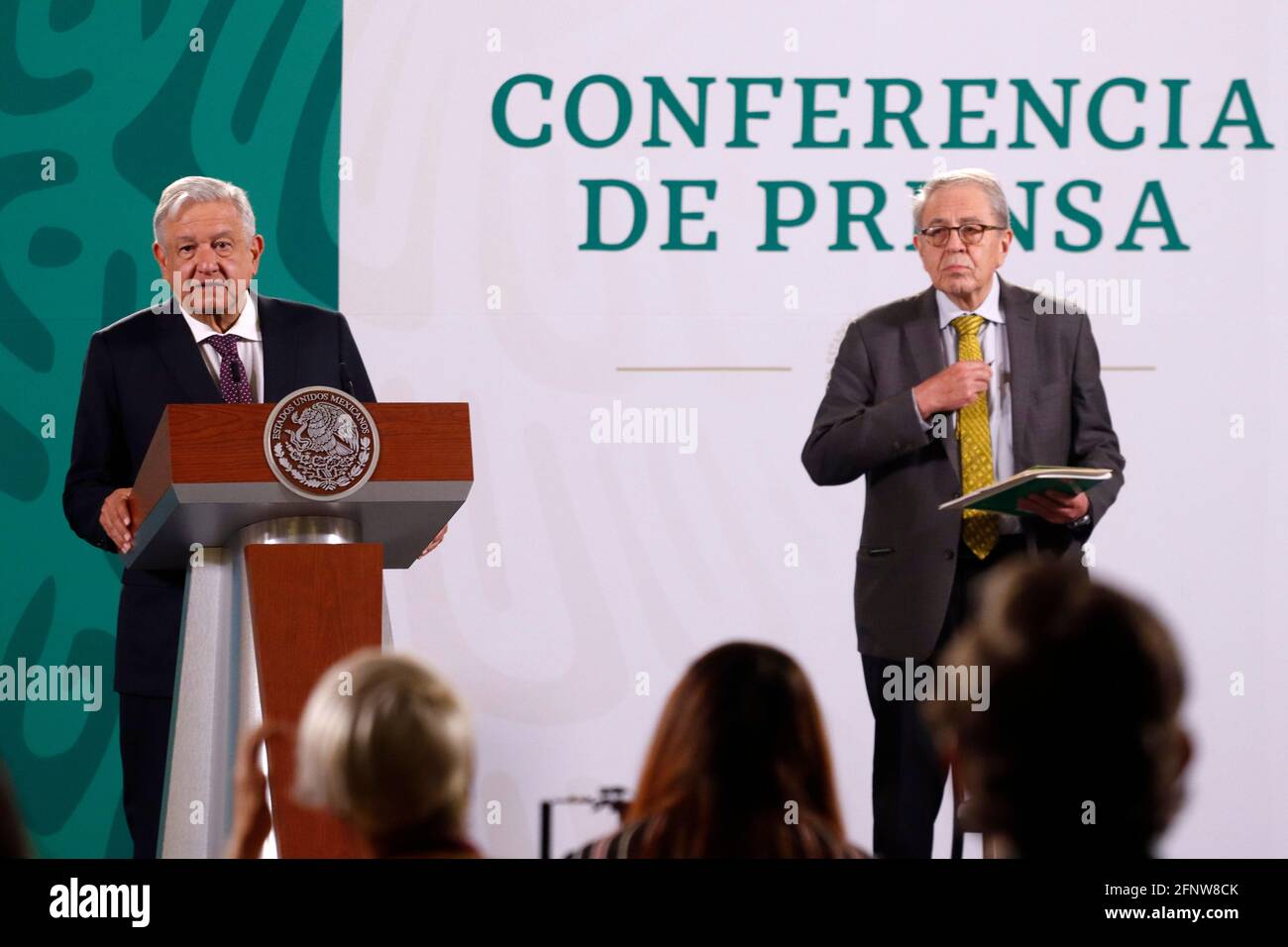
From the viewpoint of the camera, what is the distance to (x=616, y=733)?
4699 millimetres

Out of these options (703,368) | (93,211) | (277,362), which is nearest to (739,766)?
(277,362)

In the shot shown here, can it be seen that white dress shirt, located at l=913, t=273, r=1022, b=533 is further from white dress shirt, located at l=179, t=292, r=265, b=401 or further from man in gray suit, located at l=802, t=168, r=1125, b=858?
white dress shirt, located at l=179, t=292, r=265, b=401

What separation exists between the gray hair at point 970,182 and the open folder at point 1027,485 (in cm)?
88

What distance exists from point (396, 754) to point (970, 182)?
3226mm

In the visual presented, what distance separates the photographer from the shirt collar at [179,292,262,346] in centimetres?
356

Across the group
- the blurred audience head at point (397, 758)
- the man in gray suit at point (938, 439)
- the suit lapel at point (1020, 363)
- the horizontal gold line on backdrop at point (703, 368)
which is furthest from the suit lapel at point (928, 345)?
the blurred audience head at point (397, 758)

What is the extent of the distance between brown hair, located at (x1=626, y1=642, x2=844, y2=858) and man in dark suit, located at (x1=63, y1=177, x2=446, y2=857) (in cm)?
157

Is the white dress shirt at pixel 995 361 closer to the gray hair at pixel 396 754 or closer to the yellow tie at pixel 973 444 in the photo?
the yellow tie at pixel 973 444

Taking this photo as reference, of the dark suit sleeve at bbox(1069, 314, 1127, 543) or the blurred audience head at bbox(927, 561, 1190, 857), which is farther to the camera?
the dark suit sleeve at bbox(1069, 314, 1127, 543)

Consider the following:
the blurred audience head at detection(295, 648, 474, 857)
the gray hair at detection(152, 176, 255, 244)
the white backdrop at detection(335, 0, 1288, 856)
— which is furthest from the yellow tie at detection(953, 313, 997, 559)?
the blurred audience head at detection(295, 648, 474, 857)

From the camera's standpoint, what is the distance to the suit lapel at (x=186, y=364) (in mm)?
3490

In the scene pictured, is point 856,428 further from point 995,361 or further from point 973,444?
point 995,361

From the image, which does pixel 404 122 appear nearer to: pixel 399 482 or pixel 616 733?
pixel 616 733

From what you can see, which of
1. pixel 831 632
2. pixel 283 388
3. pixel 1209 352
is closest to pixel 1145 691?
pixel 283 388
